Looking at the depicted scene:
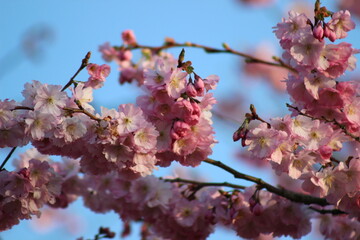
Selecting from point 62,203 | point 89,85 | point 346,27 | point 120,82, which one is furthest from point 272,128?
point 120,82

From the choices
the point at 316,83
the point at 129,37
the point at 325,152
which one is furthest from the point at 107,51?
the point at 325,152

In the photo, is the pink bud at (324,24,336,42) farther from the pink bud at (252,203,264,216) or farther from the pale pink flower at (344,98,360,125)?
the pink bud at (252,203,264,216)

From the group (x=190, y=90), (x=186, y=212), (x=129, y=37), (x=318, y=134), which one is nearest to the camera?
(x=190, y=90)

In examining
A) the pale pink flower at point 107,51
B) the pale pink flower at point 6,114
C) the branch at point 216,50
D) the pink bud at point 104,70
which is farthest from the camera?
the pale pink flower at point 107,51

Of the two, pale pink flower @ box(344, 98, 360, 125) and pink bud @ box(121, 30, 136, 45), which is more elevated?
pink bud @ box(121, 30, 136, 45)

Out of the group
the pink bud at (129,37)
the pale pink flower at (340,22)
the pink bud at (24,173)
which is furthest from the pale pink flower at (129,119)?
the pink bud at (129,37)

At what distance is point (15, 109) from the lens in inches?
95.7

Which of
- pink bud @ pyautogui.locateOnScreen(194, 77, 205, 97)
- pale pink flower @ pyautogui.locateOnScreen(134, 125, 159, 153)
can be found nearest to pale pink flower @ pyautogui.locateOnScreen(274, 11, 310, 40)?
pink bud @ pyautogui.locateOnScreen(194, 77, 205, 97)

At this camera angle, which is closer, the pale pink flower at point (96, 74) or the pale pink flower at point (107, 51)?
the pale pink flower at point (96, 74)

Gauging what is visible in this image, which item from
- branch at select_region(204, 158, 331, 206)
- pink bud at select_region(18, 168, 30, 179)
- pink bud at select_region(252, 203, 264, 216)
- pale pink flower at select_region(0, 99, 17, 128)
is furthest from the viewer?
pink bud at select_region(252, 203, 264, 216)

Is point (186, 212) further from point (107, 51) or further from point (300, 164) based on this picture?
point (107, 51)

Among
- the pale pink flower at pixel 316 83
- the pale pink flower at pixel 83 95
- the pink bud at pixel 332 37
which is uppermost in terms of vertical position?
the pink bud at pixel 332 37

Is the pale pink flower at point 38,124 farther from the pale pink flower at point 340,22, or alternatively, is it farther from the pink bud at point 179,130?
the pale pink flower at point 340,22

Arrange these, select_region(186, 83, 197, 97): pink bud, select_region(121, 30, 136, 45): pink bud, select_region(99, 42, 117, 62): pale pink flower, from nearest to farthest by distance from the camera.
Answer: select_region(186, 83, 197, 97): pink bud → select_region(121, 30, 136, 45): pink bud → select_region(99, 42, 117, 62): pale pink flower
